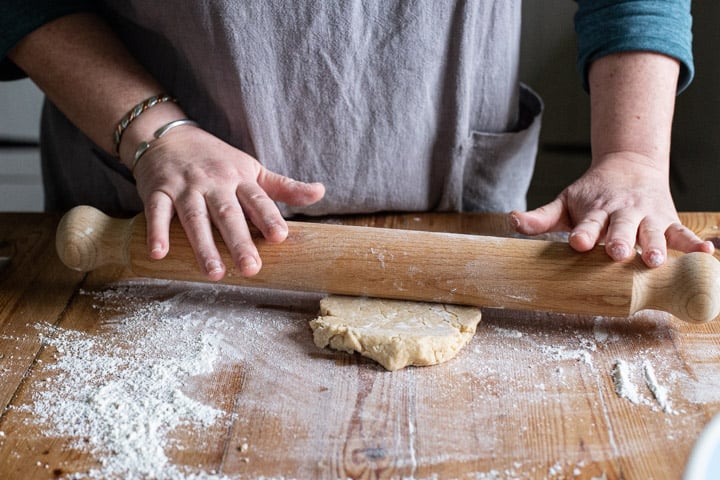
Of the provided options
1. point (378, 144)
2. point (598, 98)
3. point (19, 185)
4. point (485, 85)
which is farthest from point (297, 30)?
point (19, 185)

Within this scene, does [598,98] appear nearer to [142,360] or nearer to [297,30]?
[297,30]

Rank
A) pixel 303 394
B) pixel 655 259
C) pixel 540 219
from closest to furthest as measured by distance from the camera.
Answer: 1. pixel 303 394
2. pixel 655 259
3. pixel 540 219

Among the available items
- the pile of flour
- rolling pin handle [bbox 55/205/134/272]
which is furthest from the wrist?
the pile of flour

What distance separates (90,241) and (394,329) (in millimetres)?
496

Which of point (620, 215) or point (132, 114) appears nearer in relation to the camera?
point (620, 215)

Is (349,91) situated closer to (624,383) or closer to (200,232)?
(200,232)

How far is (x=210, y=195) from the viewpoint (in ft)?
3.76

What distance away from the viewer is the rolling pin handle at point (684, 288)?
1016 millimetres

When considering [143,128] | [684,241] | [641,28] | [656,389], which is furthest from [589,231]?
[143,128]

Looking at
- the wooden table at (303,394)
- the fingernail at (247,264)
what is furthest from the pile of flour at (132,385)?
the fingernail at (247,264)

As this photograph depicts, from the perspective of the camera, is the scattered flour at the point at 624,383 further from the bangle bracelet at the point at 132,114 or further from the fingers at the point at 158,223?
the bangle bracelet at the point at 132,114

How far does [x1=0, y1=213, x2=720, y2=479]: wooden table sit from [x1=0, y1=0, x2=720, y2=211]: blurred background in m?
1.22

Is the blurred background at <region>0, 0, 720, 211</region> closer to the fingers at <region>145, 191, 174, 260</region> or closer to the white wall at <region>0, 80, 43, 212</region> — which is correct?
the white wall at <region>0, 80, 43, 212</region>

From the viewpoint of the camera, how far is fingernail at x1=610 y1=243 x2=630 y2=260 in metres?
1.05
